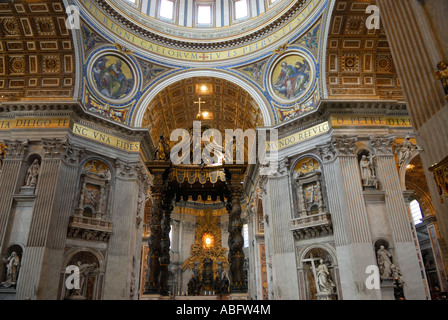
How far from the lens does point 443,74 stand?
16.0 ft

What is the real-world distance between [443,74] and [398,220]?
8.93 metres

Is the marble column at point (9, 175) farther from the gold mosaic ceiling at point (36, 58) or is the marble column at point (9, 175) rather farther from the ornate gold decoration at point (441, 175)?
the ornate gold decoration at point (441, 175)

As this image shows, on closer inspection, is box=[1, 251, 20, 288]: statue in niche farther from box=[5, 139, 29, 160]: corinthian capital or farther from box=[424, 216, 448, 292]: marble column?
box=[424, 216, 448, 292]: marble column

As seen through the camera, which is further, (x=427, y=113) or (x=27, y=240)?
(x=27, y=240)

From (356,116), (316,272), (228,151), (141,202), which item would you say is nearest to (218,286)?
(141,202)

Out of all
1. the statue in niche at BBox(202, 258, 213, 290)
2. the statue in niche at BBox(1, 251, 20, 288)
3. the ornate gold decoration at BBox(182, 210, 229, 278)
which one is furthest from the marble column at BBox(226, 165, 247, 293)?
the ornate gold decoration at BBox(182, 210, 229, 278)

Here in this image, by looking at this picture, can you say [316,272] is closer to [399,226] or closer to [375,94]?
[399,226]

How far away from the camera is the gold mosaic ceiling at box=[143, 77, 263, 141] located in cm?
1847

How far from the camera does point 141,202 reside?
16828 mm

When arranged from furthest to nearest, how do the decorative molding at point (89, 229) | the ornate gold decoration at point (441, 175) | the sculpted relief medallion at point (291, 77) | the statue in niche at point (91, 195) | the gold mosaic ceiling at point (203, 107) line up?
the gold mosaic ceiling at point (203, 107) < the sculpted relief medallion at point (291, 77) < the statue in niche at point (91, 195) < the decorative molding at point (89, 229) < the ornate gold decoration at point (441, 175)

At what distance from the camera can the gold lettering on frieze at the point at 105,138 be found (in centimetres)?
1455

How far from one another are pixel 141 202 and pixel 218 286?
1005 centimetres

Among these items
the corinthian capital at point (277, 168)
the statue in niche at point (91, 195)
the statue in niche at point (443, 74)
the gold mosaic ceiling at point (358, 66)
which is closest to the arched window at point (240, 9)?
the gold mosaic ceiling at point (358, 66)

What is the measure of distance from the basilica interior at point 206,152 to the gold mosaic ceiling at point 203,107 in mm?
261
